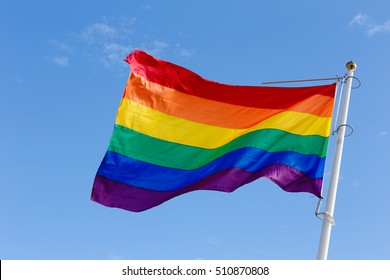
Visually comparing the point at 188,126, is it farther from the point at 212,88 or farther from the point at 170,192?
the point at 170,192

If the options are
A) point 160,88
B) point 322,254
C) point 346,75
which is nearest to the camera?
point 322,254

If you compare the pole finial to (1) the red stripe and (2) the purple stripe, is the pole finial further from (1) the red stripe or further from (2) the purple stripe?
(2) the purple stripe

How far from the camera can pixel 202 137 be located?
41.3 feet

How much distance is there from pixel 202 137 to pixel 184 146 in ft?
1.40

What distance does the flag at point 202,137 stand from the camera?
1170 cm

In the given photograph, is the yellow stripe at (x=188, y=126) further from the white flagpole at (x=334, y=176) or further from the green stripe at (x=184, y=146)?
the white flagpole at (x=334, y=176)

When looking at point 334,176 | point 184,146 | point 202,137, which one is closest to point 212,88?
point 202,137

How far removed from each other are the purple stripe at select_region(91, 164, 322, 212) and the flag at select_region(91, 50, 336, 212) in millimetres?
20

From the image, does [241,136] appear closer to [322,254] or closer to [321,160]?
[321,160]

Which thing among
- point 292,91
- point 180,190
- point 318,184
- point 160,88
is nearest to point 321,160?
point 318,184

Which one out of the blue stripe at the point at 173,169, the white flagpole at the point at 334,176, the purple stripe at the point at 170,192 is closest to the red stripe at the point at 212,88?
the white flagpole at the point at 334,176

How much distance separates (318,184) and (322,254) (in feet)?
4.90

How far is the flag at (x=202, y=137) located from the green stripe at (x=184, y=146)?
0.02 m

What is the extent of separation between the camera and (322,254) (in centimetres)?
1002
